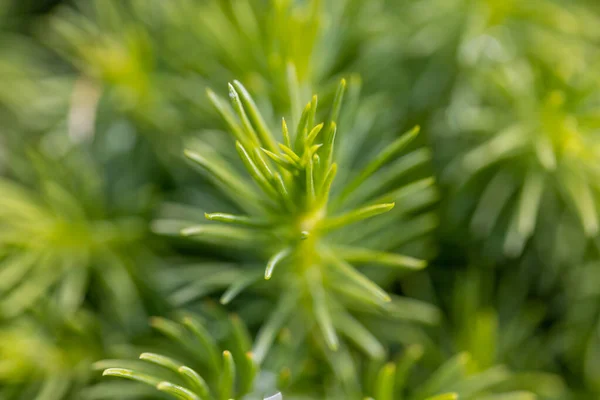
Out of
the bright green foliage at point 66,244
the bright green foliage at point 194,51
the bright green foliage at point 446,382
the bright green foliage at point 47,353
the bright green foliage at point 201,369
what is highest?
the bright green foliage at point 194,51

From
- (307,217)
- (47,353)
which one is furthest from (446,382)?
(47,353)

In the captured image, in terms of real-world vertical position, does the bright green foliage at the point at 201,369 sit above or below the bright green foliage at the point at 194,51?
below

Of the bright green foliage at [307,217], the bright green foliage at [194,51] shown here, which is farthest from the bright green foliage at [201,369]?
the bright green foliage at [194,51]

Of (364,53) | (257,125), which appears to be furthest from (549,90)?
(257,125)

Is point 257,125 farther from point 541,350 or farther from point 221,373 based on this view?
point 541,350

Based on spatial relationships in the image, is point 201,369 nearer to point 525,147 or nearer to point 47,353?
point 47,353

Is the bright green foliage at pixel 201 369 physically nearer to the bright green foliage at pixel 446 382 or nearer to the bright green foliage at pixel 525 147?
the bright green foliage at pixel 446 382

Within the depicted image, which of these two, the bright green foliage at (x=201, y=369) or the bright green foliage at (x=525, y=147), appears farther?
the bright green foliage at (x=525, y=147)

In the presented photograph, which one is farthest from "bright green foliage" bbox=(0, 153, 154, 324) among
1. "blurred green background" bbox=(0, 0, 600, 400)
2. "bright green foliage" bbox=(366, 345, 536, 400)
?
"bright green foliage" bbox=(366, 345, 536, 400)
